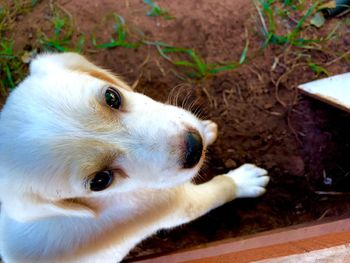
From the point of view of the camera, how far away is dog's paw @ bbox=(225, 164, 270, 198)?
2.65 metres

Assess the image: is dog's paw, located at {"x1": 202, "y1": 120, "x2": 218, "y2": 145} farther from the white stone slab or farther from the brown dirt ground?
the white stone slab

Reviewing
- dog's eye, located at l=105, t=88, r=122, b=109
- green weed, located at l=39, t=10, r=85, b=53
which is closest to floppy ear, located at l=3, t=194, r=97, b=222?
dog's eye, located at l=105, t=88, r=122, b=109

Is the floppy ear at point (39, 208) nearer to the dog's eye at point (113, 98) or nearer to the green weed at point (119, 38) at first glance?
the dog's eye at point (113, 98)

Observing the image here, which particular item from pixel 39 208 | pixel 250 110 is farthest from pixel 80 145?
pixel 250 110

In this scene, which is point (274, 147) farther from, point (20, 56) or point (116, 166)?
point (20, 56)

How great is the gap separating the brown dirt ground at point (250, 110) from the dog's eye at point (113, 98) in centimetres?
118

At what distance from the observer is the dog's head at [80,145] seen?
156cm

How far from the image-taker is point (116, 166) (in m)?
1.66

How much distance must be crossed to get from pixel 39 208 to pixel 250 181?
4.66ft

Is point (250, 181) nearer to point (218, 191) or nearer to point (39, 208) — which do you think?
point (218, 191)

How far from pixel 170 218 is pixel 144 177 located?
0.49 m

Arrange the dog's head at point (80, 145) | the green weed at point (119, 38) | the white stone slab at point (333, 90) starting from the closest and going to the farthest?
the dog's head at point (80, 145)
the white stone slab at point (333, 90)
the green weed at point (119, 38)

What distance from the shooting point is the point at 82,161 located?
157cm

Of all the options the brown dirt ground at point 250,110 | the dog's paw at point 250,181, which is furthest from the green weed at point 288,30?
the dog's paw at point 250,181
